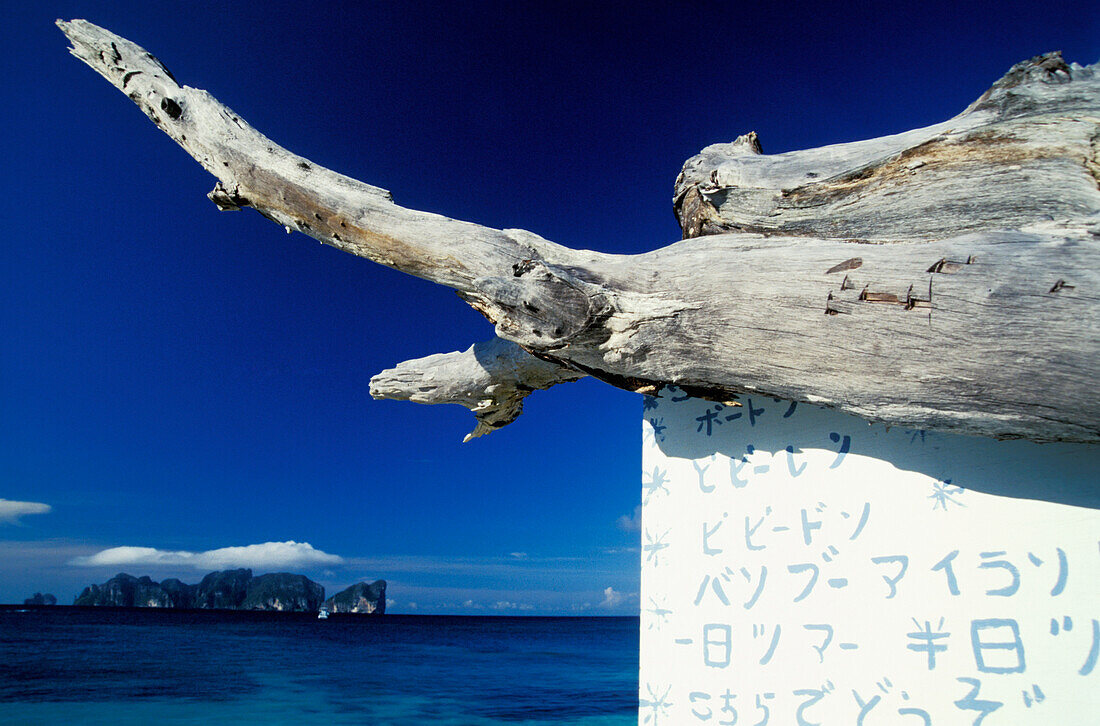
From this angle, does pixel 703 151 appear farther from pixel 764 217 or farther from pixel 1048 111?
pixel 1048 111

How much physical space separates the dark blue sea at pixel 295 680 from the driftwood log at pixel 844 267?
14.7 metres

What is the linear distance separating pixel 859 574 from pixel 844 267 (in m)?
0.94

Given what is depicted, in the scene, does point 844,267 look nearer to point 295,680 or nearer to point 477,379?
point 477,379

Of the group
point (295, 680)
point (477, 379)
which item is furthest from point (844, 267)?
point (295, 680)

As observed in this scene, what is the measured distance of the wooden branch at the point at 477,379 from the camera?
2.71 m

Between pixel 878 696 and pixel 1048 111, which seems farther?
pixel 878 696

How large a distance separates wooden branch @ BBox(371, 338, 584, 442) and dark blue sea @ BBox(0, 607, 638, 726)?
45.1 feet

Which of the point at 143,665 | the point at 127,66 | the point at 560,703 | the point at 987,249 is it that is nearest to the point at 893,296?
the point at 987,249

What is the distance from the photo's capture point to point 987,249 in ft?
4.53

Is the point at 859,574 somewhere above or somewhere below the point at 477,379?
below

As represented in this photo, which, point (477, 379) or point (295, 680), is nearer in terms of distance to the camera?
point (477, 379)

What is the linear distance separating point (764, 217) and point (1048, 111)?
2.45ft

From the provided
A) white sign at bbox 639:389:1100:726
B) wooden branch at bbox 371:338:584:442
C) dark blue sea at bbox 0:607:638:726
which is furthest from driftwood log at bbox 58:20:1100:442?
dark blue sea at bbox 0:607:638:726

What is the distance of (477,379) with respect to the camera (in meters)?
2.78
